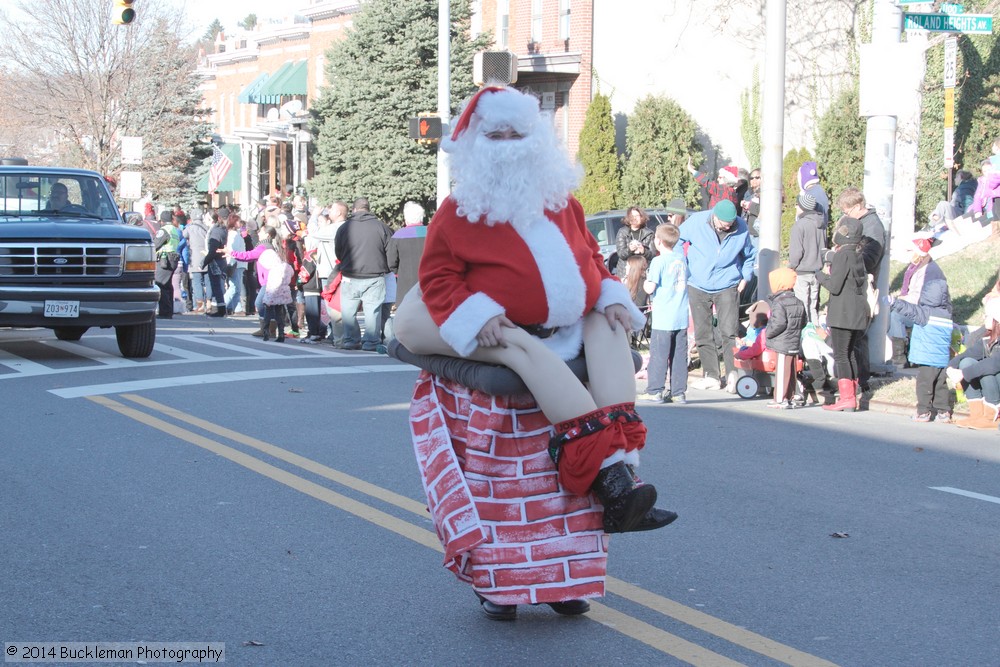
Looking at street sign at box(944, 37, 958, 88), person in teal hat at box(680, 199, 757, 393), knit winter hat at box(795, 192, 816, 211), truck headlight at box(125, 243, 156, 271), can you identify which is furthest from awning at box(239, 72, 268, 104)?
person in teal hat at box(680, 199, 757, 393)

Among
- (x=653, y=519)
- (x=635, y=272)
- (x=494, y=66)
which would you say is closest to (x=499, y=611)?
(x=653, y=519)

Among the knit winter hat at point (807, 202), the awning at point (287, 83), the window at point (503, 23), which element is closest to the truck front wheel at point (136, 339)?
the knit winter hat at point (807, 202)

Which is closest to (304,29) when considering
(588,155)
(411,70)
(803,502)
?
(411,70)

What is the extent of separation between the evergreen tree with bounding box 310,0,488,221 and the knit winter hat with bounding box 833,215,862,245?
22388 mm

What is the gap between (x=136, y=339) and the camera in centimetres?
1450

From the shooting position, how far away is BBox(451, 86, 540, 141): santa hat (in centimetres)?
480

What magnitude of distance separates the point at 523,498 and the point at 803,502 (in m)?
3.35

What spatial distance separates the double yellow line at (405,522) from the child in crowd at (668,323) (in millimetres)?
4586

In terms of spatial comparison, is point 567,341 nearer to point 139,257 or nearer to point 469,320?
point 469,320

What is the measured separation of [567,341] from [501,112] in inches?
36.6

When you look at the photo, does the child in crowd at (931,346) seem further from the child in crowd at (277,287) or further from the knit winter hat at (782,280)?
the child in crowd at (277,287)

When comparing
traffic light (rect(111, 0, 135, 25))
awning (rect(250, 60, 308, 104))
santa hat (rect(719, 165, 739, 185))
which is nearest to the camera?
santa hat (rect(719, 165, 739, 185))

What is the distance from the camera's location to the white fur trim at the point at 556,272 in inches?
185

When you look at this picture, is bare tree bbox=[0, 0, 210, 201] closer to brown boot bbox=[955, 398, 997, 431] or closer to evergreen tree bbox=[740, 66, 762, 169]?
evergreen tree bbox=[740, 66, 762, 169]
